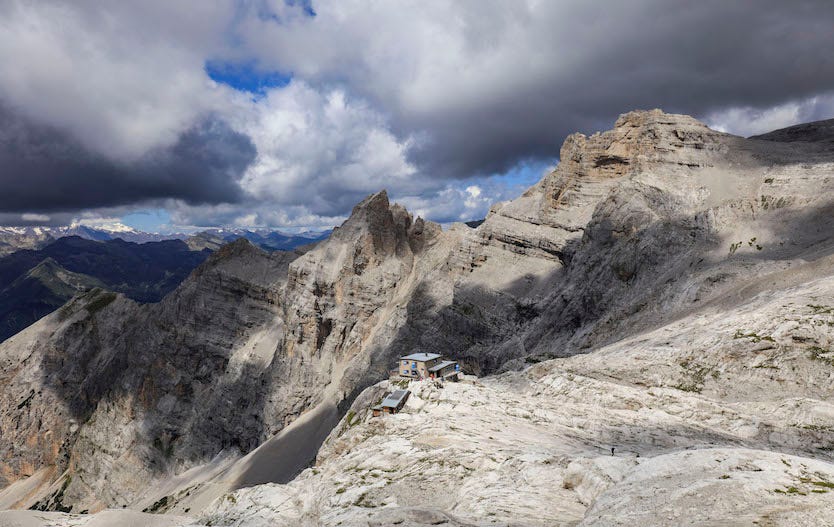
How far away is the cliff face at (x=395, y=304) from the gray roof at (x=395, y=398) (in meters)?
19.2

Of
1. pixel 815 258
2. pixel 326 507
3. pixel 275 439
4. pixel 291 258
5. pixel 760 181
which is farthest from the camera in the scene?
pixel 291 258

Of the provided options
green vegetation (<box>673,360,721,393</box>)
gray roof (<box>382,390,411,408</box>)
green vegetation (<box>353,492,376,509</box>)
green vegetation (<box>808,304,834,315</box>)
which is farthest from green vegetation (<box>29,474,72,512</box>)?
green vegetation (<box>808,304,834,315</box>)

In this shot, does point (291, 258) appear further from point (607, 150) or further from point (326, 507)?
point (326, 507)

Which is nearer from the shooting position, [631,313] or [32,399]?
[631,313]

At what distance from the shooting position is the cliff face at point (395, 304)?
57656 mm

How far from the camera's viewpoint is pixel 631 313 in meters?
54.2

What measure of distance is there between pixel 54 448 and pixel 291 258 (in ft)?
335

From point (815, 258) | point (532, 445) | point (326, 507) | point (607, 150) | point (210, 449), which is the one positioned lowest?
point (210, 449)

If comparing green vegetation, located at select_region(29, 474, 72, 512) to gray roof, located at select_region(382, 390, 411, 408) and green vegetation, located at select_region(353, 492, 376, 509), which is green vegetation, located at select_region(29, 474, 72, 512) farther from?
green vegetation, located at select_region(353, 492, 376, 509)

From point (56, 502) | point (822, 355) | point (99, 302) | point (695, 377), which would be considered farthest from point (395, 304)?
point (99, 302)

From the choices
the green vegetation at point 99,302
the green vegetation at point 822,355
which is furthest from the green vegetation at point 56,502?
the green vegetation at point 822,355

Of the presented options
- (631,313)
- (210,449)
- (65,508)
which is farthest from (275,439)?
(631,313)

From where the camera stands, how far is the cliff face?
189 ft

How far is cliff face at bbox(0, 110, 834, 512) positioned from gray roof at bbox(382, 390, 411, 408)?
1922 centimetres
